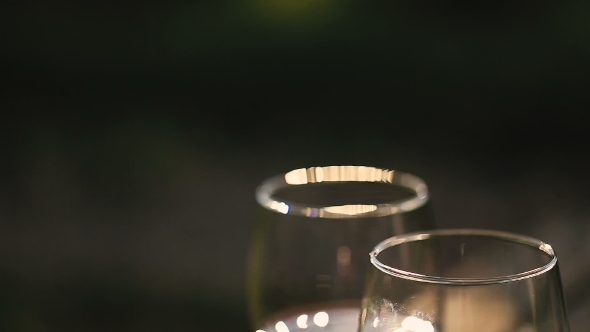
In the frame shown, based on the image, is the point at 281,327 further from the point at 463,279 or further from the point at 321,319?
the point at 463,279

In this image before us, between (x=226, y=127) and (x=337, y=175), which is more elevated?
(x=226, y=127)

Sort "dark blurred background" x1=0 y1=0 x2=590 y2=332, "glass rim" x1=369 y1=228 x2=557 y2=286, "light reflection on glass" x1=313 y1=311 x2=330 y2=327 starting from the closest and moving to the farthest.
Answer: "glass rim" x1=369 y1=228 x2=557 y2=286 → "light reflection on glass" x1=313 y1=311 x2=330 y2=327 → "dark blurred background" x1=0 y1=0 x2=590 y2=332

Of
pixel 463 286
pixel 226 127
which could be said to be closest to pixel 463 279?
pixel 463 286

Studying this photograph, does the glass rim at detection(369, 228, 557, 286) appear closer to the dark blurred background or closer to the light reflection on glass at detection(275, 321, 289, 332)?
the light reflection on glass at detection(275, 321, 289, 332)

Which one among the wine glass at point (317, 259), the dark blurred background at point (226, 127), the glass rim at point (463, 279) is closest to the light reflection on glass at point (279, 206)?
the wine glass at point (317, 259)

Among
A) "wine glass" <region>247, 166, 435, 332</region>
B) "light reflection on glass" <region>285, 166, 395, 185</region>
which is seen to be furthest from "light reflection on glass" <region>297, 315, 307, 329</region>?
"light reflection on glass" <region>285, 166, 395, 185</region>

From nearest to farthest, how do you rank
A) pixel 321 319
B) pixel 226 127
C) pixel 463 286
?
pixel 463 286
pixel 321 319
pixel 226 127

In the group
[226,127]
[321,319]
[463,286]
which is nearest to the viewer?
[463,286]

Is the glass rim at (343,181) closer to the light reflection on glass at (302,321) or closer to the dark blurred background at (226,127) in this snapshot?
the light reflection on glass at (302,321)
